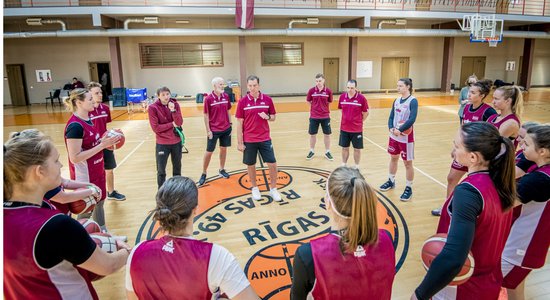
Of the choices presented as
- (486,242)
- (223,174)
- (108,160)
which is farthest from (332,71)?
(486,242)

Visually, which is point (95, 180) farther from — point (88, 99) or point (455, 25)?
point (455, 25)

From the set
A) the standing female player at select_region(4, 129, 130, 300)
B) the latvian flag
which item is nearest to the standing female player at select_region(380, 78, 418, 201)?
the standing female player at select_region(4, 129, 130, 300)

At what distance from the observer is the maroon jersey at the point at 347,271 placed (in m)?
1.44

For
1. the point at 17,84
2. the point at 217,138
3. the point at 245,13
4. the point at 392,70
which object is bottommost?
the point at 217,138

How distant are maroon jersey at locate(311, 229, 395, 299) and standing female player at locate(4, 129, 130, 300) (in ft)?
3.18

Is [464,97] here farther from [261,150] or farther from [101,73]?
[101,73]

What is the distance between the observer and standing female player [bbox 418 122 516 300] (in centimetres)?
159

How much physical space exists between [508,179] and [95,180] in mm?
3678

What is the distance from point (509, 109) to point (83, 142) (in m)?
4.39

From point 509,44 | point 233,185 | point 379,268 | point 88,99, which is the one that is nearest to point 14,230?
point 379,268

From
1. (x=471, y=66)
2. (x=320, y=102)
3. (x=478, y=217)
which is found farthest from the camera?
(x=471, y=66)

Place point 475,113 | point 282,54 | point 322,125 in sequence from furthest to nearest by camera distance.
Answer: point 282,54
point 322,125
point 475,113

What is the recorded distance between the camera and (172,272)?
147cm

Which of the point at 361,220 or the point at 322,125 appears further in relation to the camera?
the point at 322,125
